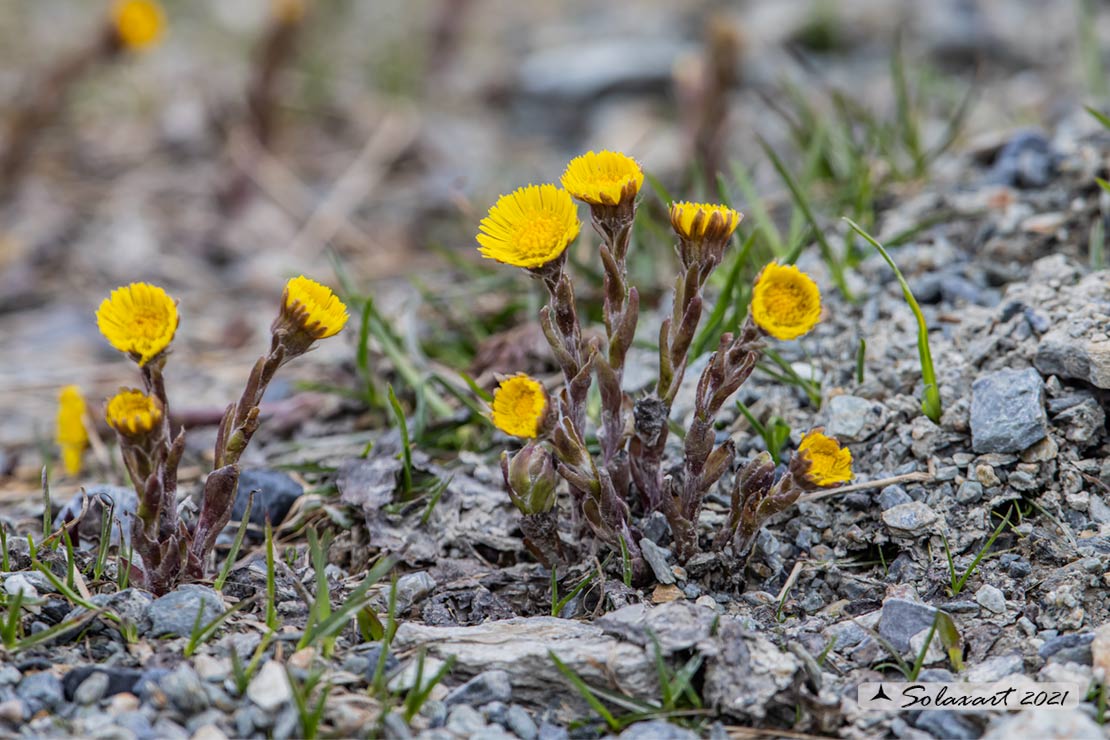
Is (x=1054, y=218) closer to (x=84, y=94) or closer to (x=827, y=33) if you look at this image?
(x=827, y=33)

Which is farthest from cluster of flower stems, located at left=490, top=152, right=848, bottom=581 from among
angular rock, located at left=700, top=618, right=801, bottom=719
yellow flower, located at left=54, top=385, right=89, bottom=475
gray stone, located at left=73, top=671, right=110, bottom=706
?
yellow flower, located at left=54, top=385, right=89, bottom=475

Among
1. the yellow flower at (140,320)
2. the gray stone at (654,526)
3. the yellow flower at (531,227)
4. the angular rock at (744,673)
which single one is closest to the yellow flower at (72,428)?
the yellow flower at (140,320)

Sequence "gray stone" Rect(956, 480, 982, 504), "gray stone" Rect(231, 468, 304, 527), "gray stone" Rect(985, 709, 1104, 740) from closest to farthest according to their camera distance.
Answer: "gray stone" Rect(985, 709, 1104, 740), "gray stone" Rect(956, 480, 982, 504), "gray stone" Rect(231, 468, 304, 527)

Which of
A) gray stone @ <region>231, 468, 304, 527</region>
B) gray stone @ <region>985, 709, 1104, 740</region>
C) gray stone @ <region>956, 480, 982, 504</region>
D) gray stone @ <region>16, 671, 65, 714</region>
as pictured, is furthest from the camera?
gray stone @ <region>231, 468, 304, 527</region>

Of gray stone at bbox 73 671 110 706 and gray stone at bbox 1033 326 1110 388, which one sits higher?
gray stone at bbox 1033 326 1110 388

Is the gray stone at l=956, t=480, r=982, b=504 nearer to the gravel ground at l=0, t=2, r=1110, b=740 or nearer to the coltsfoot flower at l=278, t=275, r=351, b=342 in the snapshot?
the gravel ground at l=0, t=2, r=1110, b=740

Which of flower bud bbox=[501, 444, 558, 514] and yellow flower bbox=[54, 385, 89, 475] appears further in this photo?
yellow flower bbox=[54, 385, 89, 475]

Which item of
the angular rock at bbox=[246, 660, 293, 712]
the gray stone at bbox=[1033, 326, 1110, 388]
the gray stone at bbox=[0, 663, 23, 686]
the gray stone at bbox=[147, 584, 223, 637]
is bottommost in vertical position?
the angular rock at bbox=[246, 660, 293, 712]
